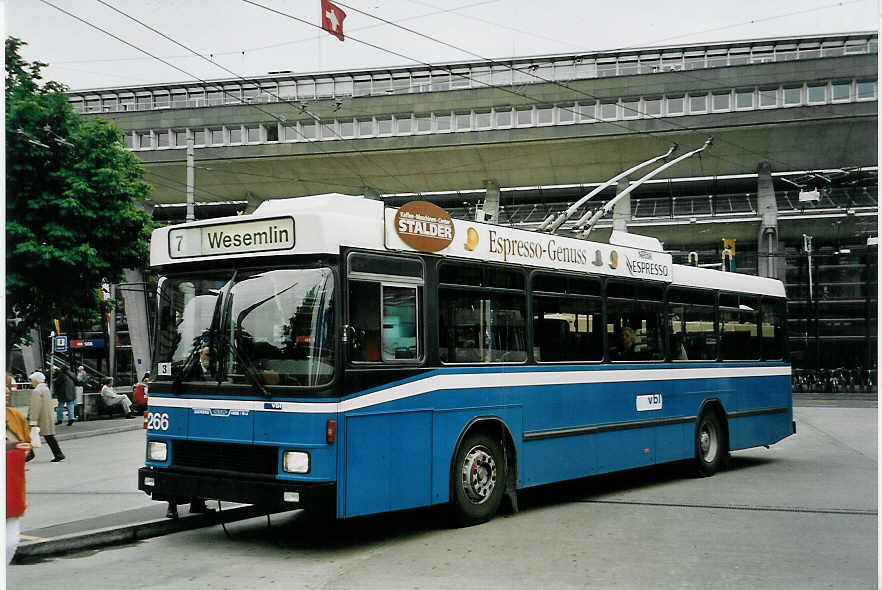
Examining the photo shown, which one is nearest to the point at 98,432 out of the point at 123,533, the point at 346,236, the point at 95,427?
the point at 95,427

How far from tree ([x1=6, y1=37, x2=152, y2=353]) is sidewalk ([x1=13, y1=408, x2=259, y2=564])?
15.4ft

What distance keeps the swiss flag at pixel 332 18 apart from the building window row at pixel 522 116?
24.8 metres

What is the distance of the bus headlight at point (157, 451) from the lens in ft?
28.1

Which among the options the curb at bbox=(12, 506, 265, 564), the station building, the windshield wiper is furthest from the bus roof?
the station building

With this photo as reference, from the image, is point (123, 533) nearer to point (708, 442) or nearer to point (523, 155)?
point (708, 442)

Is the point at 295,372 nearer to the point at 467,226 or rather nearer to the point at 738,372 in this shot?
the point at 467,226

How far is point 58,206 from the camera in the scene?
69.6 ft

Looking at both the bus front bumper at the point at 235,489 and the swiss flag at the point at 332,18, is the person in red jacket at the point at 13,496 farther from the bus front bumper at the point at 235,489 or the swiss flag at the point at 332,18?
the swiss flag at the point at 332,18

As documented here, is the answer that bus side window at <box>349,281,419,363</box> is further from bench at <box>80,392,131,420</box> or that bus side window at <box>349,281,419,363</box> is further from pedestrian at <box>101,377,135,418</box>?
pedestrian at <box>101,377,135,418</box>

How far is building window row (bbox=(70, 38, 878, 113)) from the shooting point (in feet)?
134

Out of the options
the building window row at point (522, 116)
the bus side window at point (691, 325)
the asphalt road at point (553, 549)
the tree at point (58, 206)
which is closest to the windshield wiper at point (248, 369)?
the asphalt road at point (553, 549)

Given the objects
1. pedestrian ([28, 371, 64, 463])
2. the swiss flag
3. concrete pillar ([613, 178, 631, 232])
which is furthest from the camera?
concrete pillar ([613, 178, 631, 232])

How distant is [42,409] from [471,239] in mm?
10249

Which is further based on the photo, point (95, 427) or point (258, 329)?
Result: point (95, 427)
